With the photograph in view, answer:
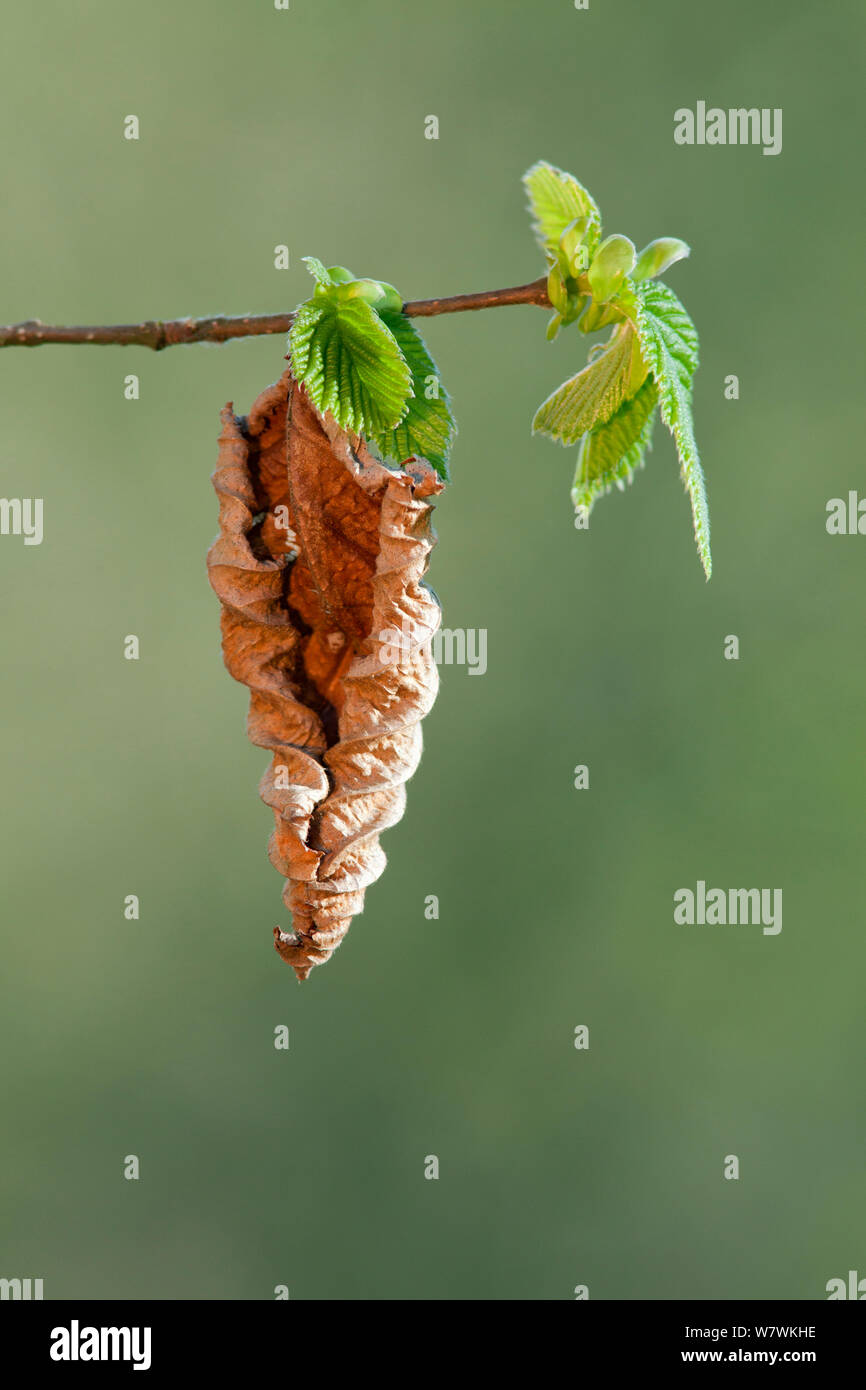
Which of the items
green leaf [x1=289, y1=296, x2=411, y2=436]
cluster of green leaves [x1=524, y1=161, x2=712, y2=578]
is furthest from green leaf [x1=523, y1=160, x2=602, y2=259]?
green leaf [x1=289, y1=296, x2=411, y2=436]

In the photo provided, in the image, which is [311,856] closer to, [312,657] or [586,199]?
[312,657]

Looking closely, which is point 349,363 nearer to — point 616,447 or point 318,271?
point 318,271

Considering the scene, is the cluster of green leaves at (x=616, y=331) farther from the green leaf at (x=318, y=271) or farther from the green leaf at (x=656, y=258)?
the green leaf at (x=318, y=271)

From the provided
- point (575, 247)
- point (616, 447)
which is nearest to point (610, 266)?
point (575, 247)

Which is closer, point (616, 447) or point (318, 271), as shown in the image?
point (318, 271)

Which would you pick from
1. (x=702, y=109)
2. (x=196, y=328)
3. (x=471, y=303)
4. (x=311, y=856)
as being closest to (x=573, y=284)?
(x=471, y=303)

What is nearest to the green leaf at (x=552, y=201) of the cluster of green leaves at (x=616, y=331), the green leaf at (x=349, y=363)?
the cluster of green leaves at (x=616, y=331)
